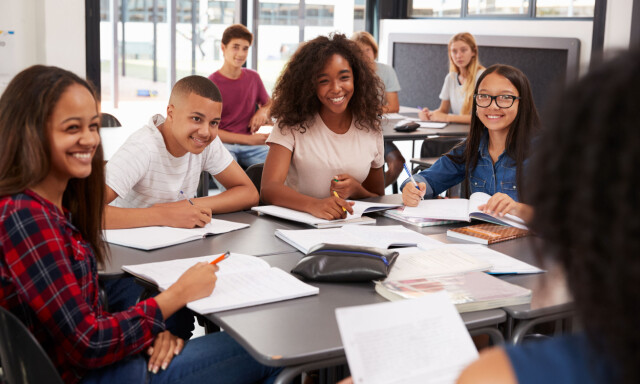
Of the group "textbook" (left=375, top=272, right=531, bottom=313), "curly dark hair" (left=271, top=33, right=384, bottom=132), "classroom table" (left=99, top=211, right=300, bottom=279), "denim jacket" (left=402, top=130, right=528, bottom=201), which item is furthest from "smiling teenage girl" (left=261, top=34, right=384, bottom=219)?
"textbook" (left=375, top=272, right=531, bottom=313)

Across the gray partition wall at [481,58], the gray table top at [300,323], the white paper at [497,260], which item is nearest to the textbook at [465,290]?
the gray table top at [300,323]

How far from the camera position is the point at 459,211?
226 centimetres

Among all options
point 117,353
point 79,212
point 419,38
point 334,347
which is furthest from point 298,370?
point 419,38

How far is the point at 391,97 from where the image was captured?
17.4ft

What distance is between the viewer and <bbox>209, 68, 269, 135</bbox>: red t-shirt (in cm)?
450

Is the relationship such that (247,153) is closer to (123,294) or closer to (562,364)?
(123,294)

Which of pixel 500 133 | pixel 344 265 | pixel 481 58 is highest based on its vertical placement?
pixel 481 58

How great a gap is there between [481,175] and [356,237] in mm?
750

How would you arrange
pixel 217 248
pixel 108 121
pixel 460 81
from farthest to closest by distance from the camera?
pixel 460 81 → pixel 108 121 → pixel 217 248

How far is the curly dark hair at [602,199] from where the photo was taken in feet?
1.84

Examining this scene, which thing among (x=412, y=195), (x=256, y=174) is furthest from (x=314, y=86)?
(x=412, y=195)

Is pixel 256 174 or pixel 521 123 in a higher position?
pixel 521 123

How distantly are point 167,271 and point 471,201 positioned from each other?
1078 millimetres

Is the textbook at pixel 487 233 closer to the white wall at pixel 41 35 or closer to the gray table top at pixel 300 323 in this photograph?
the gray table top at pixel 300 323
